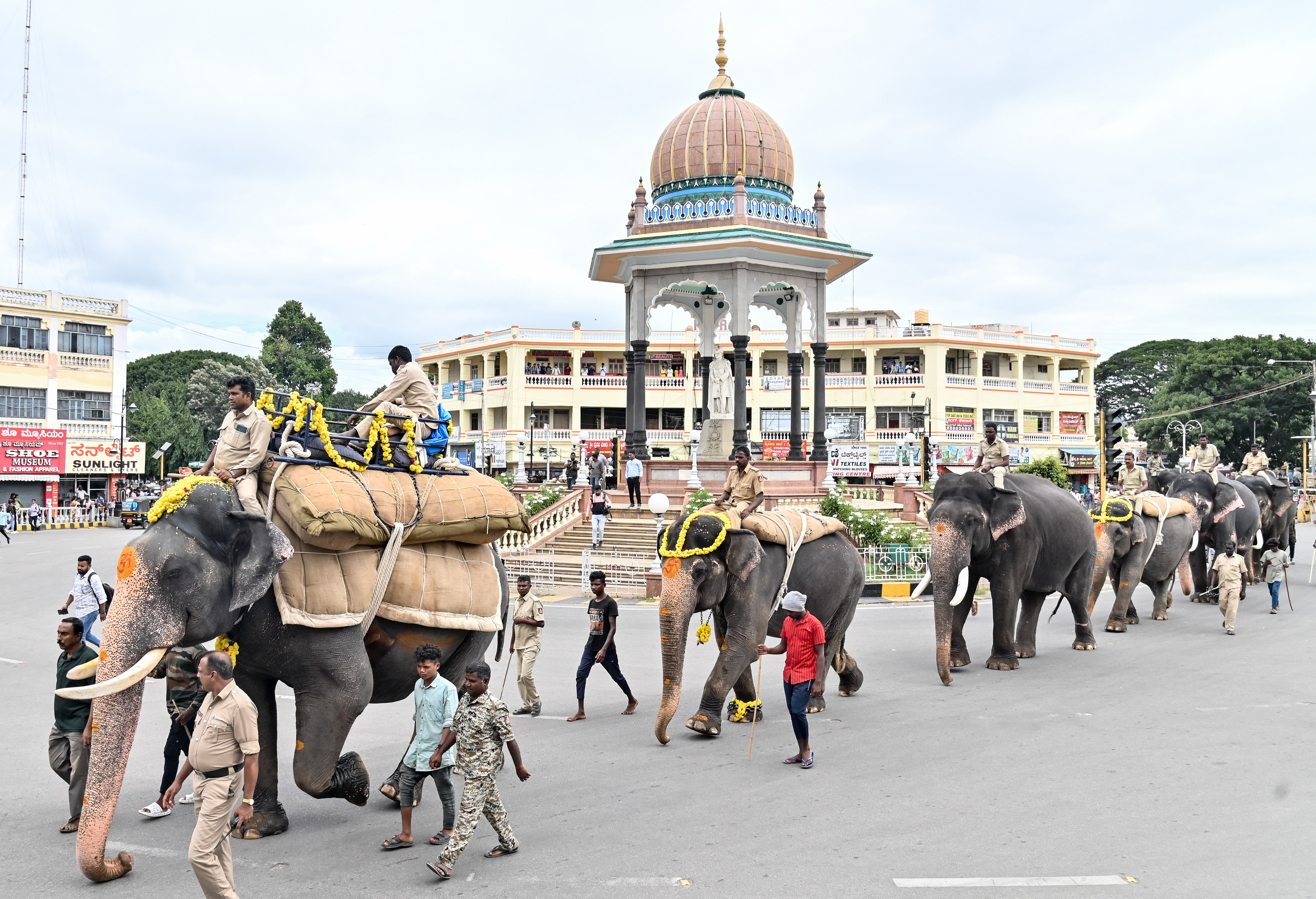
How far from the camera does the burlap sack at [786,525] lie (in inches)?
390

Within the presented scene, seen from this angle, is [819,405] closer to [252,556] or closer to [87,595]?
[87,595]

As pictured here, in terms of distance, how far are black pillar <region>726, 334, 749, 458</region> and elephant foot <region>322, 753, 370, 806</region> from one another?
18.4 metres

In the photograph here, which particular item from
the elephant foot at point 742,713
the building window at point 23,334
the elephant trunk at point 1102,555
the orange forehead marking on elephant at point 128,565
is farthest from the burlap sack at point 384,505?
the building window at point 23,334

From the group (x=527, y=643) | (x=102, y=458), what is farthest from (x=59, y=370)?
(x=527, y=643)

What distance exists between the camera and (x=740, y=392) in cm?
2678

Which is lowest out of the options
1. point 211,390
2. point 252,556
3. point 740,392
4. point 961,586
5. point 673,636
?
point 673,636

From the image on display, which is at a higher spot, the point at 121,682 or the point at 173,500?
the point at 173,500

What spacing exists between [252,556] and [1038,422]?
2296 inches

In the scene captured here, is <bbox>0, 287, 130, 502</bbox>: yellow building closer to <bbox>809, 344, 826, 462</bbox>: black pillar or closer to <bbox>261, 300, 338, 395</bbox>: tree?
<bbox>261, 300, 338, 395</bbox>: tree

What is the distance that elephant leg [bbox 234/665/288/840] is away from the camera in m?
6.64

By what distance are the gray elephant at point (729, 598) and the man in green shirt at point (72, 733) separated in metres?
4.45

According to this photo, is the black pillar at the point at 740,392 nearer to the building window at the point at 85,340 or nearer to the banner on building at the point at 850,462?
the banner on building at the point at 850,462

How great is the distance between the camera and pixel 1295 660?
12969 mm

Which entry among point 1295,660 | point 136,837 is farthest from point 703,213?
point 136,837
